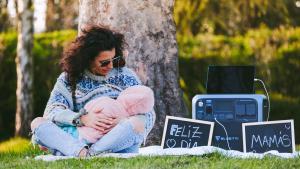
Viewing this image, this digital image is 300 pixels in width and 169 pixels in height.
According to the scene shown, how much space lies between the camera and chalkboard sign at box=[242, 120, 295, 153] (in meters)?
6.82

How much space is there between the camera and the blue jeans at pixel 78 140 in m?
6.27

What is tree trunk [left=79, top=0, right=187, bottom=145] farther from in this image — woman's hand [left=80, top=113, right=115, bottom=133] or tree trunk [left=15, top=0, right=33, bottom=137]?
tree trunk [left=15, top=0, right=33, bottom=137]

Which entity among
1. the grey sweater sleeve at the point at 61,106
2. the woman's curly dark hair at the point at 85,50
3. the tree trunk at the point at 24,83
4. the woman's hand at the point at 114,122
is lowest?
the tree trunk at the point at 24,83

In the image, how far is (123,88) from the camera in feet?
22.0

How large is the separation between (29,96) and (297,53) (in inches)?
175

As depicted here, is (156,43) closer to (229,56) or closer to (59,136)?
(59,136)

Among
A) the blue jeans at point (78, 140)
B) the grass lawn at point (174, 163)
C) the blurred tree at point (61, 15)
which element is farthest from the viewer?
the blurred tree at point (61, 15)

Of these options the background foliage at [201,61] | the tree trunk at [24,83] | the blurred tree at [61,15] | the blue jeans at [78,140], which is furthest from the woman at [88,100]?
the blurred tree at [61,15]

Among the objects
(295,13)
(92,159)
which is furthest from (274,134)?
(295,13)

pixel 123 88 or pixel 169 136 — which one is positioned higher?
pixel 123 88

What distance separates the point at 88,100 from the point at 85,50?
1.31 feet

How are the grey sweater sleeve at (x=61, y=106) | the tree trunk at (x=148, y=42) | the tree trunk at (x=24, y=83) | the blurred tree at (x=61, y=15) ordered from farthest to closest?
1. the blurred tree at (x=61, y=15)
2. the tree trunk at (x=24, y=83)
3. the tree trunk at (x=148, y=42)
4. the grey sweater sleeve at (x=61, y=106)

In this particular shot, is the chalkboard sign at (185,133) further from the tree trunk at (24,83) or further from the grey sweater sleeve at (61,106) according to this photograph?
the tree trunk at (24,83)

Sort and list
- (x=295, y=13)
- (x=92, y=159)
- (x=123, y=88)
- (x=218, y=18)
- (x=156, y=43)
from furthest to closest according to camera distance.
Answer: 1. (x=295, y=13)
2. (x=218, y=18)
3. (x=156, y=43)
4. (x=123, y=88)
5. (x=92, y=159)
